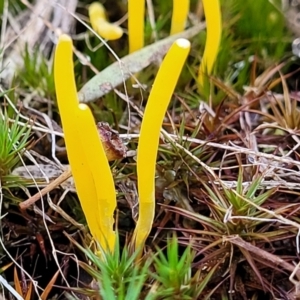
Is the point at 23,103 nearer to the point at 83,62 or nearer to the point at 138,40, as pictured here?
the point at 83,62

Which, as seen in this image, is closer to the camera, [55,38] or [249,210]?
[249,210]

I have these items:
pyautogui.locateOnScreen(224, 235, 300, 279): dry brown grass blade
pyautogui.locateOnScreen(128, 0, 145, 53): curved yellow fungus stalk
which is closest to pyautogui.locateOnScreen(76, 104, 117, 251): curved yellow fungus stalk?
pyautogui.locateOnScreen(224, 235, 300, 279): dry brown grass blade

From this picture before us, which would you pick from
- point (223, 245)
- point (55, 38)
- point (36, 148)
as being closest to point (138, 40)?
point (55, 38)

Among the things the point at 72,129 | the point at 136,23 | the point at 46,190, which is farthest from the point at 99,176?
the point at 136,23

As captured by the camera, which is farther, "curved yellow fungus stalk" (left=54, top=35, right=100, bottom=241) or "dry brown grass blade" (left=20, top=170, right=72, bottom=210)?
"dry brown grass blade" (left=20, top=170, right=72, bottom=210)

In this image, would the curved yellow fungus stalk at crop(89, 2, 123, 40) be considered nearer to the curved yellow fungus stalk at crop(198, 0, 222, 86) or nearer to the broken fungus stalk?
the curved yellow fungus stalk at crop(198, 0, 222, 86)

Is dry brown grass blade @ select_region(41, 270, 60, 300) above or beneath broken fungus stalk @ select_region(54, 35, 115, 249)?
beneath

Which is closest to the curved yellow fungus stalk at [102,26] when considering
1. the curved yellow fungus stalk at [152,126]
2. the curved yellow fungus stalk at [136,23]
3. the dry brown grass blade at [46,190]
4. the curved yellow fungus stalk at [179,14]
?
the curved yellow fungus stalk at [136,23]
